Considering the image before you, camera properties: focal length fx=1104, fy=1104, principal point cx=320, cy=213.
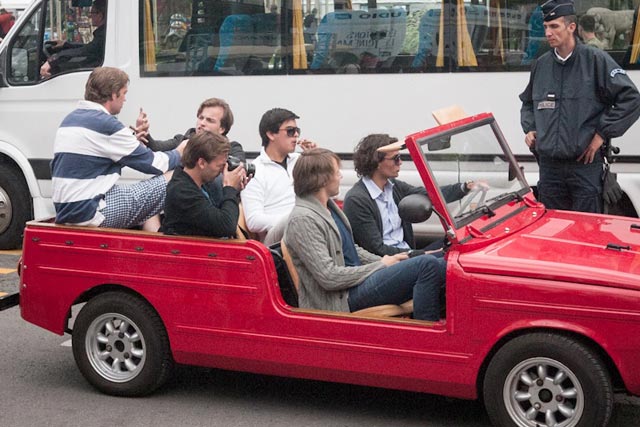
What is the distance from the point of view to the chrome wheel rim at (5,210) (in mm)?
10195

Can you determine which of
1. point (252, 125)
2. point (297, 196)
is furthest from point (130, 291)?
point (252, 125)

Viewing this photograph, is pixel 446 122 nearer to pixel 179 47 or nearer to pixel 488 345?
pixel 488 345

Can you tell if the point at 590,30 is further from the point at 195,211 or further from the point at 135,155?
the point at 195,211

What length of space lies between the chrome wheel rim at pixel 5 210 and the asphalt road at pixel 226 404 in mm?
4041

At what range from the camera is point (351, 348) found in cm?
514

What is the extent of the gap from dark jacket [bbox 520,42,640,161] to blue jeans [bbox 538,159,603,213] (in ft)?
Answer: 0.26

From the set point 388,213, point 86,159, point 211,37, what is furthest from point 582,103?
point 211,37

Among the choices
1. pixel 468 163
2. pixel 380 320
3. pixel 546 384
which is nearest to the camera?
pixel 546 384

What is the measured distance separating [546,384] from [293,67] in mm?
5020

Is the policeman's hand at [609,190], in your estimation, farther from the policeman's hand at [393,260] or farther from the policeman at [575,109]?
the policeman's hand at [393,260]

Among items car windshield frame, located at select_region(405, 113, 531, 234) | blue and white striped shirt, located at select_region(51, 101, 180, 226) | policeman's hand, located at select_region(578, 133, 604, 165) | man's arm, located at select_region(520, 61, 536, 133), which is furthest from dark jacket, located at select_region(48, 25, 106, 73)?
car windshield frame, located at select_region(405, 113, 531, 234)

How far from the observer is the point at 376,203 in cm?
615

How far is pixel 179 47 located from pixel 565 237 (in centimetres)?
526

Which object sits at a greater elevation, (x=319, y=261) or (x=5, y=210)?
(x=319, y=261)
